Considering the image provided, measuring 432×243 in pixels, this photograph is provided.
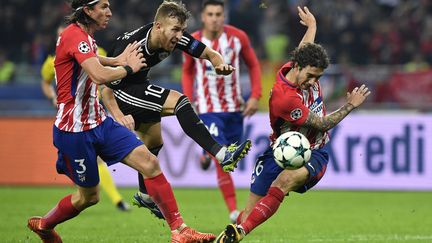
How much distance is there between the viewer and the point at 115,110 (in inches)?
333

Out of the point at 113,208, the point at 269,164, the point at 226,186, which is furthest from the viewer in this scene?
the point at 113,208

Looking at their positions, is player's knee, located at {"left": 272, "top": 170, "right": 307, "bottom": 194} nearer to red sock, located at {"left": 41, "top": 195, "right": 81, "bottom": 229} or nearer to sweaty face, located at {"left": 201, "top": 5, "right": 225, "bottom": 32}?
red sock, located at {"left": 41, "top": 195, "right": 81, "bottom": 229}

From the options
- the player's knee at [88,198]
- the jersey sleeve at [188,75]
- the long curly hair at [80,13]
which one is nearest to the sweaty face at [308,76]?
the long curly hair at [80,13]

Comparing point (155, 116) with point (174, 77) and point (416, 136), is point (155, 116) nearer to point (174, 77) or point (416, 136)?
point (416, 136)

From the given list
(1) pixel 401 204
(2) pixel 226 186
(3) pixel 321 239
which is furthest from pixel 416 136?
(3) pixel 321 239

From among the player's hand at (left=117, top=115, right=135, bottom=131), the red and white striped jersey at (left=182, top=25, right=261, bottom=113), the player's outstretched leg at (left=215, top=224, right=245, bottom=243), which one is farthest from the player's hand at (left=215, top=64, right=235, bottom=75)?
the red and white striped jersey at (left=182, top=25, right=261, bottom=113)

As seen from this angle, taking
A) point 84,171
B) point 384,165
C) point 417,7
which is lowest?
point 384,165

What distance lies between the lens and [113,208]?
42.3 ft

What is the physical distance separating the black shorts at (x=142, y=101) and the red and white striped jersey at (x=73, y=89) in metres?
0.85

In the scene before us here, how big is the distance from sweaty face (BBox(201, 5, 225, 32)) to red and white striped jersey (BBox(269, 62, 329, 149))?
296cm

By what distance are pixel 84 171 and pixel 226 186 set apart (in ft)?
11.1

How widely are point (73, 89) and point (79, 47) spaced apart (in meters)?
0.39

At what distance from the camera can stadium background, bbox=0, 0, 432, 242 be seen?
48.8ft

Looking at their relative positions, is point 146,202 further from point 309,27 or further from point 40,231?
point 309,27
